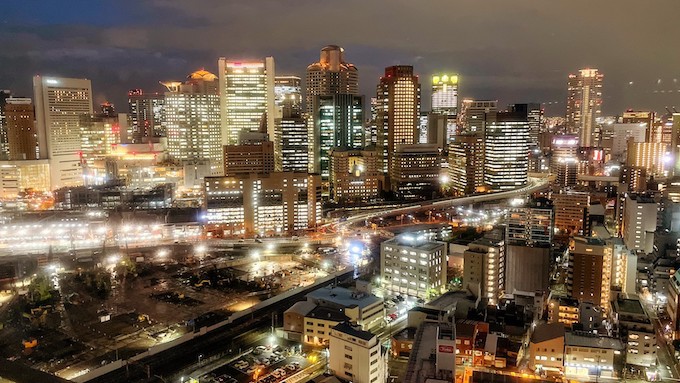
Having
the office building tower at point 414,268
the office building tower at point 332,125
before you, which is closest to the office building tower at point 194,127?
the office building tower at point 332,125

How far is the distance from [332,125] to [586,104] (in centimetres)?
2607

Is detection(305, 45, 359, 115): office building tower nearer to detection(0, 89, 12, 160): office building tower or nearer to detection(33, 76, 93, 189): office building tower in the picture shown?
detection(33, 76, 93, 189): office building tower

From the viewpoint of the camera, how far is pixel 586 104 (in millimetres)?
43594

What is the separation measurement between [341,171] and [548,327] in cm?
1666

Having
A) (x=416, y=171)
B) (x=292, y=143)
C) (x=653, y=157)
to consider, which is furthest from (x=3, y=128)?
(x=653, y=157)

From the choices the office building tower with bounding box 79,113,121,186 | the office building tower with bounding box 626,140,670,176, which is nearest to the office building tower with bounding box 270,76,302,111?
the office building tower with bounding box 79,113,121,186

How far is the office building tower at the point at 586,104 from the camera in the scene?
43.5 metres

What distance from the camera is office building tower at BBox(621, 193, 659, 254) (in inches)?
639

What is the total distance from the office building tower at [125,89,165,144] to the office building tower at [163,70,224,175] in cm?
1060

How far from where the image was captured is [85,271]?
47.3 ft

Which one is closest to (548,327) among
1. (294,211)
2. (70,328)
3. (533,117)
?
(70,328)

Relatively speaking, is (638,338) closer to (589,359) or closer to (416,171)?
(589,359)

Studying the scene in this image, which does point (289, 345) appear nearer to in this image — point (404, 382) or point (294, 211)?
point (404, 382)

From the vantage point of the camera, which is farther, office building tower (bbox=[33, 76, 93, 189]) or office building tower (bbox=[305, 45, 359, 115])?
office building tower (bbox=[305, 45, 359, 115])
